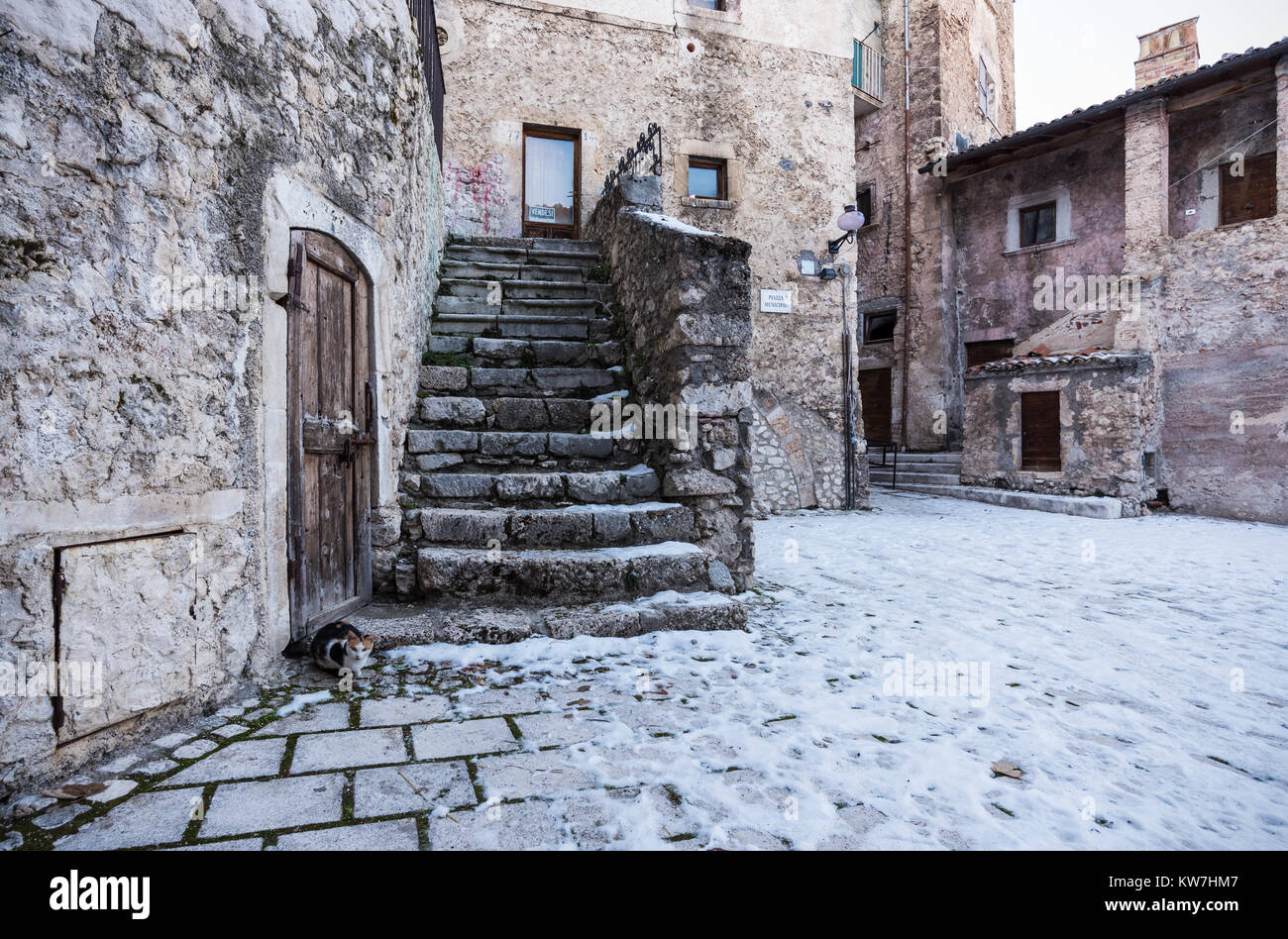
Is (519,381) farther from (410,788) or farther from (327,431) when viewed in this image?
(410,788)

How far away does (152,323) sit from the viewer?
2.09 meters

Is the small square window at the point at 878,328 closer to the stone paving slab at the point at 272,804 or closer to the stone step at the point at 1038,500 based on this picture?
the stone step at the point at 1038,500

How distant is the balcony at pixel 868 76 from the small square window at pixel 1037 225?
3.67 m

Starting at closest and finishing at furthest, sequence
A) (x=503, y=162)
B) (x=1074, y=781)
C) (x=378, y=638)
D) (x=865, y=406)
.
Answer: (x=1074, y=781), (x=378, y=638), (x=503, y=162), (x=865, y=406)

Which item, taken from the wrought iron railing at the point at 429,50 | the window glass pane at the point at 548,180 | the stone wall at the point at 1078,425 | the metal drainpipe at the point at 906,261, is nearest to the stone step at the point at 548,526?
the wrought iron railing at the point at 429,50

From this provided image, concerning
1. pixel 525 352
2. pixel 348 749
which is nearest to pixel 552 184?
pixel 525 352

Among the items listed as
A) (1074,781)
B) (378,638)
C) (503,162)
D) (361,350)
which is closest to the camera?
(1074,781)

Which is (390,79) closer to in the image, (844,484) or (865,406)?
(844,484)

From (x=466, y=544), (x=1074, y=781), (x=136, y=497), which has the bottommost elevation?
(x=1074, y=781)

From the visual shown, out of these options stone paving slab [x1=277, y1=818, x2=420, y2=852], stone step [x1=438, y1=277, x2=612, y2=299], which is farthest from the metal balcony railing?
stone paving slab [x1=277, y1=818, x2=420, y2=852]

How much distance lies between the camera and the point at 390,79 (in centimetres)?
361

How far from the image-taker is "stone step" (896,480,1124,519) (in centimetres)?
837

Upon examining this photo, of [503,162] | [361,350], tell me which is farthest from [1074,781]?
[503,162]
